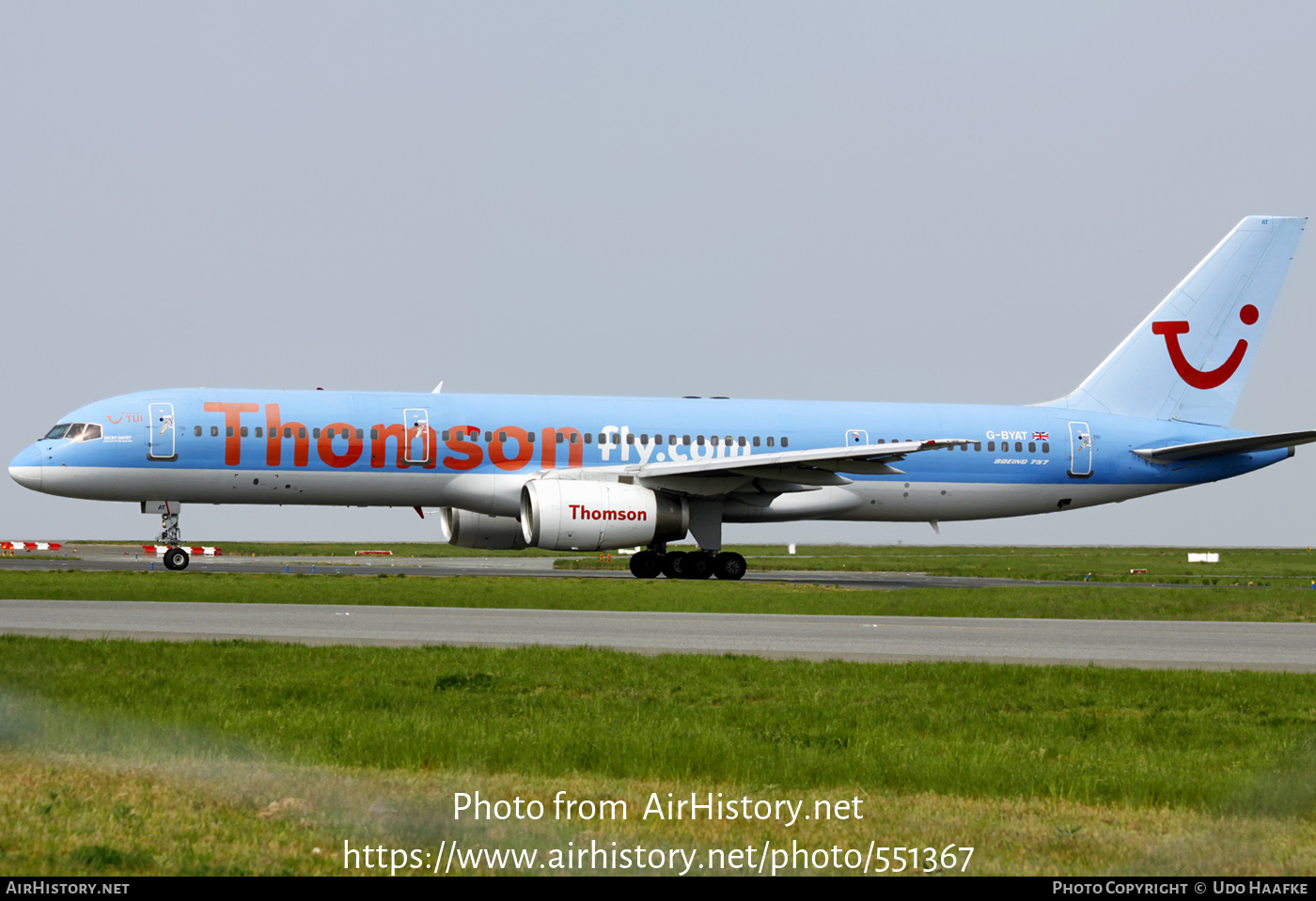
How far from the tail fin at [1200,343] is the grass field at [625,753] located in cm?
2615

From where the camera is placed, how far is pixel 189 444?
2970 centimetres

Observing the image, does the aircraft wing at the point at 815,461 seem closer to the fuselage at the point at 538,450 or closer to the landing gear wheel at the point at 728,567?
the fuselage at the point at 538,450

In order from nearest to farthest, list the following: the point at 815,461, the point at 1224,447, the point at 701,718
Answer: the point at 701,718 → the point at 815,461 → the point at 1224,447

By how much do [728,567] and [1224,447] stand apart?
14.6 metres

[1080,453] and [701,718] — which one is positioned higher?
[1080,453]

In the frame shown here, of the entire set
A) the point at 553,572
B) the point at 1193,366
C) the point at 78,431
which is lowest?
the point at 553,572

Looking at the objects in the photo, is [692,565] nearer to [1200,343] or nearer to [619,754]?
[1200,343]

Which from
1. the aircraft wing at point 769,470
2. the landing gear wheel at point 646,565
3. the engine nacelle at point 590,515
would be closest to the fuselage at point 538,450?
the aircraft wing at point 769,470

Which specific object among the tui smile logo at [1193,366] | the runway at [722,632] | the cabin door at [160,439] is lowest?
the runway at [722,632]

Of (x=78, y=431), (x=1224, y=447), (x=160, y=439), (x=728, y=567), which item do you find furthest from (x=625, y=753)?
(x=1224, y=447)

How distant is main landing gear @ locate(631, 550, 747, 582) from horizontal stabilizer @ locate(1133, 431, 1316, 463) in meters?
13.0

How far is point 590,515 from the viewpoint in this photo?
1153 inches

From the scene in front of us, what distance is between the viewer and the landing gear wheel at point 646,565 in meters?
32.4

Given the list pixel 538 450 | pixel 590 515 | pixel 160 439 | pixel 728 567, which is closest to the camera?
pixel 590 515
